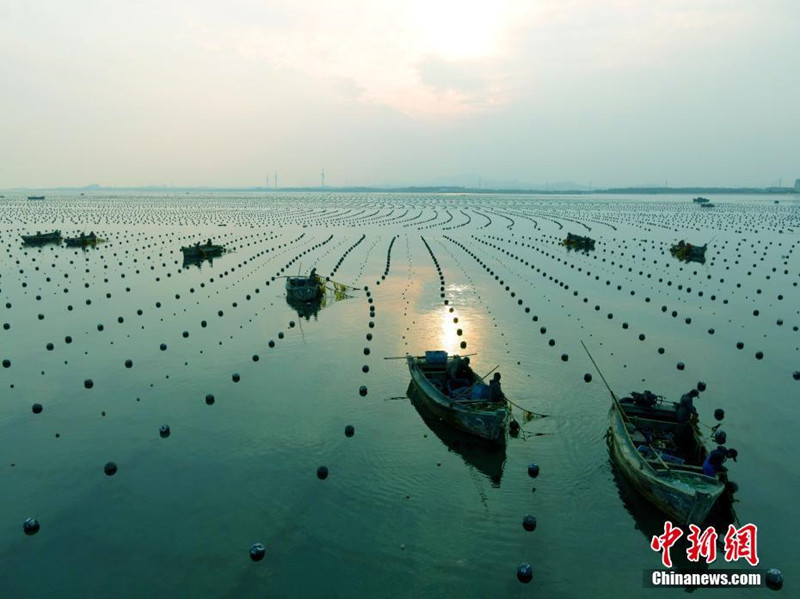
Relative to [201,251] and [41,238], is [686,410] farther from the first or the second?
[41,238]

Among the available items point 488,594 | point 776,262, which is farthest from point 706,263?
point 488,594

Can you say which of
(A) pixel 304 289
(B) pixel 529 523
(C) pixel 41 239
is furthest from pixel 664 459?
(C) pixel 41 239

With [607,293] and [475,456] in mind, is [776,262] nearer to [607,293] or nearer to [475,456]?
[607,293]

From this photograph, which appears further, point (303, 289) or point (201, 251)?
point (201, 251)

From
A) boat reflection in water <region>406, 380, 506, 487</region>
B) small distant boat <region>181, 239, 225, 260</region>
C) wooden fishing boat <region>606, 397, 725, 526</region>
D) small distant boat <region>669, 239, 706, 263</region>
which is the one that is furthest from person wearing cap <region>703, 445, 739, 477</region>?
small distant boat <region>181, 239, 225, 260</region>

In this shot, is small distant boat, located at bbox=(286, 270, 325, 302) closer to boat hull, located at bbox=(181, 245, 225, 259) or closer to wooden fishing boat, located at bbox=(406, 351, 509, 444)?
wooden fishing boat, located at bbox=(406, 351, 509, 444)

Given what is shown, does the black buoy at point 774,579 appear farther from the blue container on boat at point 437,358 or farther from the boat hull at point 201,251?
the boat hull at point 201,251
